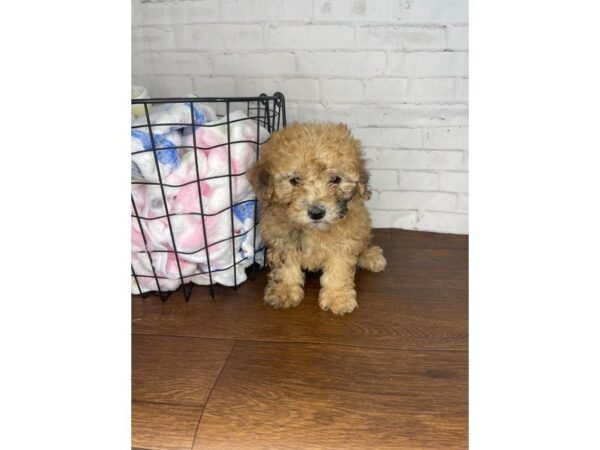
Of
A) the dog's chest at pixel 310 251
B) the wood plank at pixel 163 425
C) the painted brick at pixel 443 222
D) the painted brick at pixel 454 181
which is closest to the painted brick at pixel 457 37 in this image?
the painted brick at pixel 454 181

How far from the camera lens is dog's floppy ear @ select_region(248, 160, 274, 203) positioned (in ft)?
5.31

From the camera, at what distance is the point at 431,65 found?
2.07 m

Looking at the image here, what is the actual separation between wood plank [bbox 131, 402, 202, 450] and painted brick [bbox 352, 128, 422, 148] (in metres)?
1.47

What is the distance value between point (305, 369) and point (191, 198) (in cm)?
74

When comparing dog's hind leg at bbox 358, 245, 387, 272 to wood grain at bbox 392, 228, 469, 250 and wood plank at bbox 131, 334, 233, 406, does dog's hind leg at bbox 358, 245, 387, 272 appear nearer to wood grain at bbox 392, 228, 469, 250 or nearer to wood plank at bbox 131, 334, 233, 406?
wood grain at bbox 392, 228, 469, 250

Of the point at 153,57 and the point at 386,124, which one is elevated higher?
the point at 153,57

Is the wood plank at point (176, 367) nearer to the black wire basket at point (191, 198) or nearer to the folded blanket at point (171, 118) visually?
the black wire basket at point (191, 198)

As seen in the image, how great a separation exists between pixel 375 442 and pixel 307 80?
160 cm

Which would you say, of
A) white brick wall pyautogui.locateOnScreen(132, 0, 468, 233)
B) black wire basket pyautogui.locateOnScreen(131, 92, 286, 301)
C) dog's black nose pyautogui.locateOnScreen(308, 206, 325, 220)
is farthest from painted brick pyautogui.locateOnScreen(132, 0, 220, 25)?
dog's black nose pyautogui.locateOnScreen(308, 206, 325, 220)

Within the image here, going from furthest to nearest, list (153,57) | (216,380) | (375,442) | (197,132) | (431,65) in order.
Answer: (153,57) < (431,65) < (197,132) < (216,380) < (375,442)

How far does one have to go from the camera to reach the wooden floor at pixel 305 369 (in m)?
1.14
